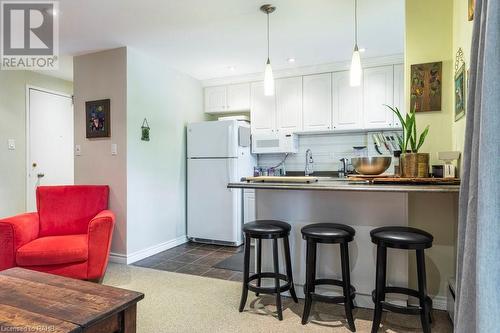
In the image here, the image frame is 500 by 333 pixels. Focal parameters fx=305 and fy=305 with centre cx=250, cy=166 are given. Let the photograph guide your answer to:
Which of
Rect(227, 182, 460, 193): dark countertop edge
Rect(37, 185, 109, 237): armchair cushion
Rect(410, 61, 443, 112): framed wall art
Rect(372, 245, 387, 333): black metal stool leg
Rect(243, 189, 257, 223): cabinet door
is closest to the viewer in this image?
Rect(227, 182, 460, 193): dark countertop edge

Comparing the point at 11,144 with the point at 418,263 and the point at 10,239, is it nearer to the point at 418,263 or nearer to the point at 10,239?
the point at 10,239

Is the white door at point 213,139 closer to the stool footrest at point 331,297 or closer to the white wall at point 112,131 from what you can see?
the white wall at point 112,131

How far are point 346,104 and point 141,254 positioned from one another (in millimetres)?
3244

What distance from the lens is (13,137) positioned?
4.11 m

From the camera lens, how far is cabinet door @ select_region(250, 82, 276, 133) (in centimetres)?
454

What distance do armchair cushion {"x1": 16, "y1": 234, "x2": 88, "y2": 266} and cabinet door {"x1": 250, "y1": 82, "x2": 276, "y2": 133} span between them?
2.79 metres

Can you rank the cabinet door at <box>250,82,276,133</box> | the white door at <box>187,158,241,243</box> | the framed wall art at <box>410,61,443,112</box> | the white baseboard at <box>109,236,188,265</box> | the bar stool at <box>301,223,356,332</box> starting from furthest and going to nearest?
the cabinet door at <box>250,82,276,133</box>, the white door at <box>187,158,241,243</box>, the white baseboard at <box>109,236,188,265</box>, the framed wall art at <box>410,61,443,112</box>, the bar stool at <box>301,223,356,332</box>

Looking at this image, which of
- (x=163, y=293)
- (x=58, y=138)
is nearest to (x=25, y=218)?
(x=163, y=293)

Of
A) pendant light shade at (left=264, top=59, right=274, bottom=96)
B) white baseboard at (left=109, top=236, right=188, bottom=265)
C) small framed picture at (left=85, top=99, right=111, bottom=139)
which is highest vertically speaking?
pendant light shade at (left=264, top=59, right=274, bottom=96)

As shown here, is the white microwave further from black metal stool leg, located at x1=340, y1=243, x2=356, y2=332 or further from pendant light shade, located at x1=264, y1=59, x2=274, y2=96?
black metal stool leg, located at x1=340, y1=243, x2=356, y2=332

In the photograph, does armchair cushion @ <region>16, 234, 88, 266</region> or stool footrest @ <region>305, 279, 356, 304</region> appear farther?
armchair cushion @ <region>16, 234, 88, 266</region>

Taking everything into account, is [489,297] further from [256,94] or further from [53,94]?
[53,94]

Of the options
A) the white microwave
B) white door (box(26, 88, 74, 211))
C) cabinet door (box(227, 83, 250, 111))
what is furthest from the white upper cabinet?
white door (box(26, 88, 74, 211))

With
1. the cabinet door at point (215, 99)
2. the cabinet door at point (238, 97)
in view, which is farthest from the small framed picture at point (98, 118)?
the cabinet door at point (238, 97)
